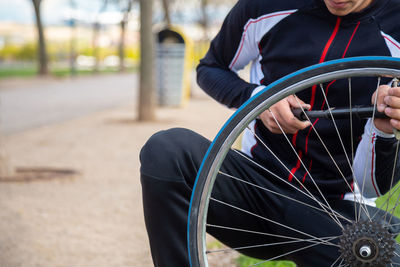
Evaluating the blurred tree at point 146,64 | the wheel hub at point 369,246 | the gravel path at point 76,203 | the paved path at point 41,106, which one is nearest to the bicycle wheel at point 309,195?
the wheel hub at point 369,246

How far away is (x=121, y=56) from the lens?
40844mm

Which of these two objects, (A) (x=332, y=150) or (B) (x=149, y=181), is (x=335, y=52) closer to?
(A) (x=332, y=150)

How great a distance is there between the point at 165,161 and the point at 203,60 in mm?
625

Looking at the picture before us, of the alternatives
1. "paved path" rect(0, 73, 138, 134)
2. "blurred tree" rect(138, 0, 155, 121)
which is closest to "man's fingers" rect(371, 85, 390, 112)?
"paved path" rect(0, 73, 138, 134)

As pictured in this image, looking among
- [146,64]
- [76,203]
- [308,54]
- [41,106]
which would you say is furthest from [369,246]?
[41,106]

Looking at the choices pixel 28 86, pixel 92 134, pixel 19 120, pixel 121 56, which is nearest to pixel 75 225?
pixel 92 134

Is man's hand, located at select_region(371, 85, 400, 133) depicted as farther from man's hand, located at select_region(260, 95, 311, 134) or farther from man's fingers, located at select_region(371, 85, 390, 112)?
man's hand, located at select_region(260, 95, 311, 134)

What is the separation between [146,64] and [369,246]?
920cm

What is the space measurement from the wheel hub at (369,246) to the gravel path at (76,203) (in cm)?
212

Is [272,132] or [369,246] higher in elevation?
[272,132]

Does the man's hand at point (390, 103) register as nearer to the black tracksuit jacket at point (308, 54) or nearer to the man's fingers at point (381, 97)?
the man's fingers at point (381, 97)

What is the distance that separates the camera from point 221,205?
6.80ft

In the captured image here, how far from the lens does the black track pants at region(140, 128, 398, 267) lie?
6.51 ft

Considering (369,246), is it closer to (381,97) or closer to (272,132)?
(381,97)
